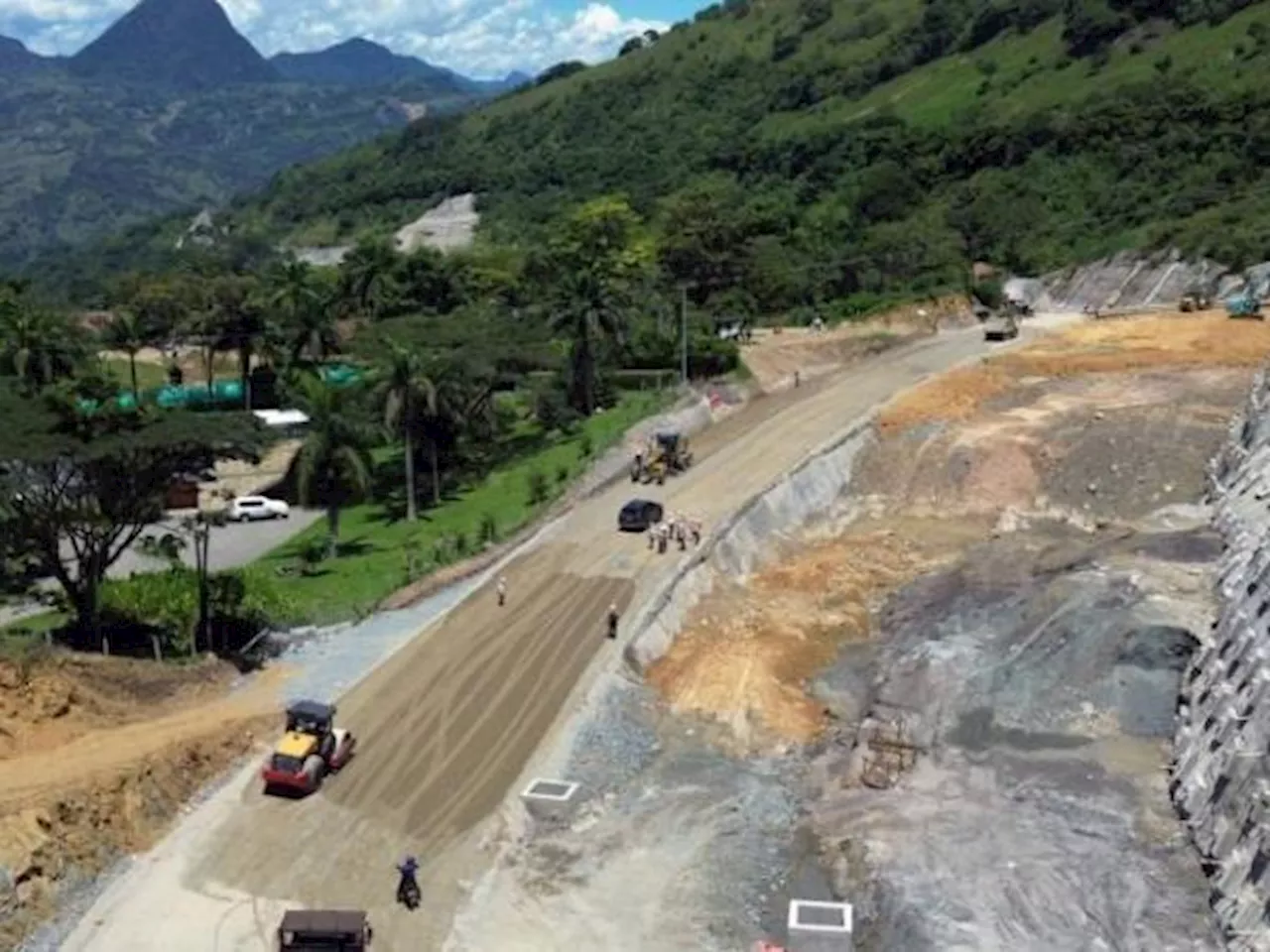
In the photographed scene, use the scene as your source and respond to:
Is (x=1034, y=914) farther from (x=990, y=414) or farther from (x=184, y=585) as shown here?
(x=990, y=414)

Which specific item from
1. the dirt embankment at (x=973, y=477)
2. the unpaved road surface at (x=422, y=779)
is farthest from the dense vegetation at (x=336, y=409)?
the dirt embankment at (x=973, y=477)

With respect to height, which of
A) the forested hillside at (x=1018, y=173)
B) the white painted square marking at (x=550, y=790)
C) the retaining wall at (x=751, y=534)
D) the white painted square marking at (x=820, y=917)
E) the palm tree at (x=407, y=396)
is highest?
the forested hillside at (x=1018, y=173)

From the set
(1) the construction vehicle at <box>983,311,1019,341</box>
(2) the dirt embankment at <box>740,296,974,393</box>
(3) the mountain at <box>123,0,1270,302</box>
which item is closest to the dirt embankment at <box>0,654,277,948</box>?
(2) the dirt embankment at <box>740,296,974,393</box>

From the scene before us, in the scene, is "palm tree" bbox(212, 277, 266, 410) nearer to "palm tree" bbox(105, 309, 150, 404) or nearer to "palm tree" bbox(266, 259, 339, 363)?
"palm tree" bbox(266, 259, 339, 363)

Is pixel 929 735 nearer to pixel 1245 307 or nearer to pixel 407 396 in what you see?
pixel 407 396

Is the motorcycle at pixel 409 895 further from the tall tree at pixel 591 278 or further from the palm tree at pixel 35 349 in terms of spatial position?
the palm tree at pixel 35 349

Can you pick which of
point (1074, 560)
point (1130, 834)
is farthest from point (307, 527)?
point (1130, 834)

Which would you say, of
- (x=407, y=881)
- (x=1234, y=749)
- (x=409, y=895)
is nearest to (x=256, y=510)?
(x=407, y=881)
